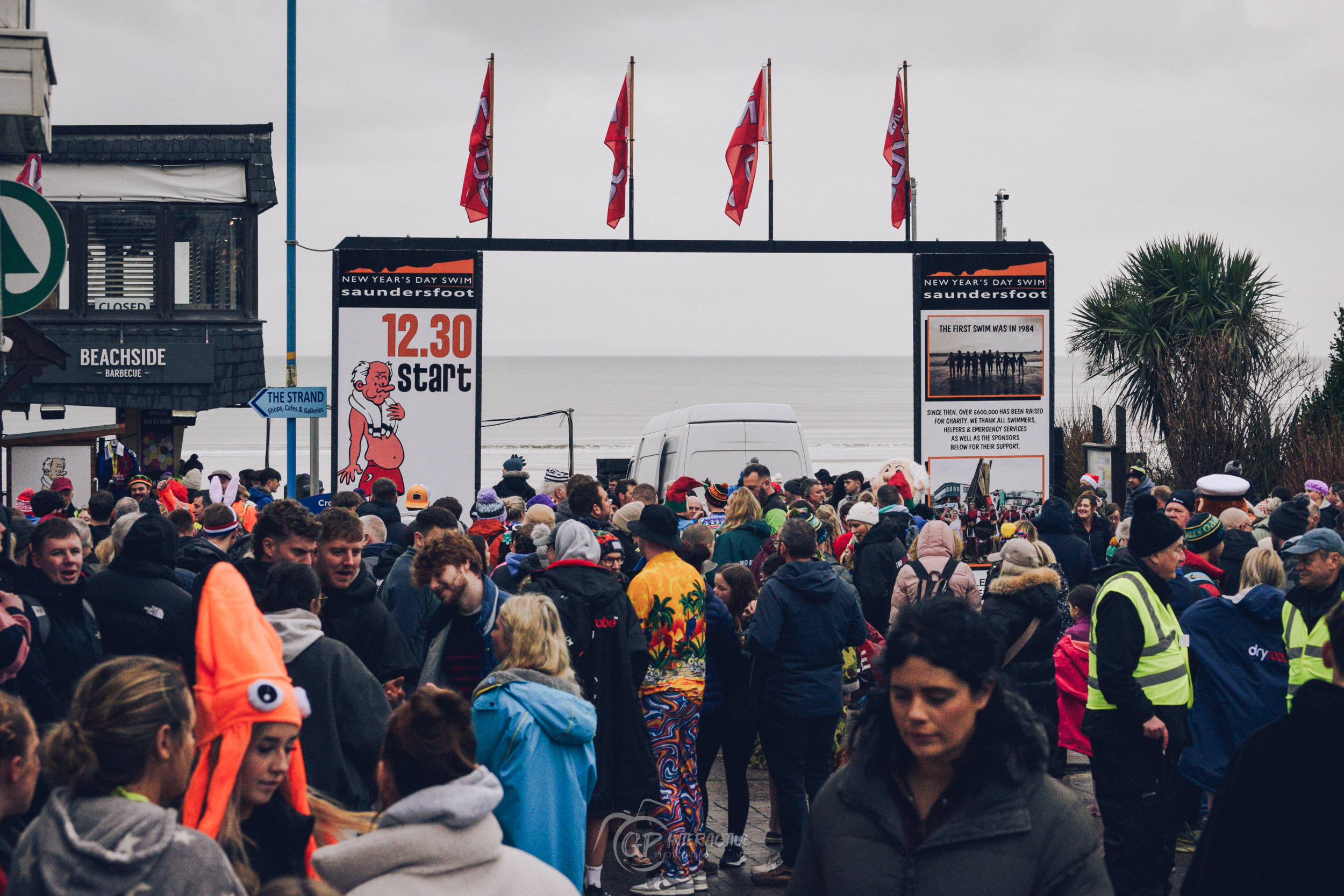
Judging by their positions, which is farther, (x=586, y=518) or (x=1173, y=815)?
(x=586, y=518)

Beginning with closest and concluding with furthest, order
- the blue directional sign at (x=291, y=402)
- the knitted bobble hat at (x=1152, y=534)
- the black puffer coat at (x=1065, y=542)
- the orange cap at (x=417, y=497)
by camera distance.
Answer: the knitted bobble hat at (x=1152, y=534), the black puffer coat at (x=1065, y=542), the orange cap at (x=417, y=497), the blue directional sign at (x=291, y=402)

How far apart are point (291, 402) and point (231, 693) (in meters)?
10.5

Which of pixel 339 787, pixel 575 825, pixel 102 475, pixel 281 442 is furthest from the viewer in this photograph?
pixel 281 442

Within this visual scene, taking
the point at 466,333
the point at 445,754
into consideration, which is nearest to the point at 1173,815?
the point at 445,754

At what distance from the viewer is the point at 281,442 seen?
89375 millimetres

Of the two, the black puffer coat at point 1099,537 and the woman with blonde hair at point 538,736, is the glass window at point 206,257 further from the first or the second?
the woman with blonde hair at point 538,736

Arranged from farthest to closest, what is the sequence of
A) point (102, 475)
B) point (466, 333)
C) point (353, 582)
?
point (102, 475) < point (466, 333) < point (353, 582)

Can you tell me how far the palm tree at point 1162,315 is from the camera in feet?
83.7

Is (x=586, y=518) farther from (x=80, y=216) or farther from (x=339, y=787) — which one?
(x=80, y=216)

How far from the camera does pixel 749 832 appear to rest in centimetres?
780

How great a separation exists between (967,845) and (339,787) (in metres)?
2.37

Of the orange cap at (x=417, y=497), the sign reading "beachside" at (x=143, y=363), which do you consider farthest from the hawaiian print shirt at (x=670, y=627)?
the sign reading "beachside" at (x=143, y=363)

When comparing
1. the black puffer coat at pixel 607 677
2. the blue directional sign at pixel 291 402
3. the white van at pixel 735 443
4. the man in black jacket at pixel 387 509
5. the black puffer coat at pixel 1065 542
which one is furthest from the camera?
the white van at pixel 735 443

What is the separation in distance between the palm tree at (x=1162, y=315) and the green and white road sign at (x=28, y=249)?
835 inches
